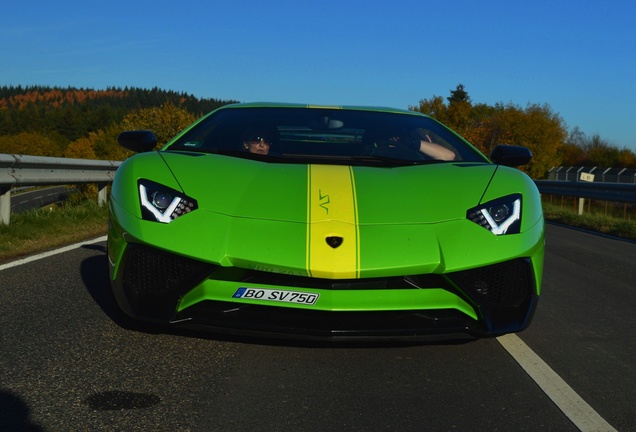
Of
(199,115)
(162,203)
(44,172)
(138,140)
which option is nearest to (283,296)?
(162,203)

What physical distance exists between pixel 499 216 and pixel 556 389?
33.2 inches

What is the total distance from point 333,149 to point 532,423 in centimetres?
238

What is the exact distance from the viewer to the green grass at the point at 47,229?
7504 mm

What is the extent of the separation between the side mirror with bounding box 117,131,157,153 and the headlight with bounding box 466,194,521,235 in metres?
2.03

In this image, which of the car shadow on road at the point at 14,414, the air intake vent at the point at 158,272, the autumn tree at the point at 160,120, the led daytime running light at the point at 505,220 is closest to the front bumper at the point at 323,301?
the air intake vent at the point at 158,272

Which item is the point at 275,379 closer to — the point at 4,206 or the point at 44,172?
the point at 4,206

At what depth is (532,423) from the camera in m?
2.95

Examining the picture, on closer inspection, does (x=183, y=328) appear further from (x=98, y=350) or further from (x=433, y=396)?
(x=433, y=396)

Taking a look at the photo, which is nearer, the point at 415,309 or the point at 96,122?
the point at 415,309

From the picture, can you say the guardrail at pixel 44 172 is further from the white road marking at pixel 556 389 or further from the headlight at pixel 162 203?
the white road marking at pixel 556 389

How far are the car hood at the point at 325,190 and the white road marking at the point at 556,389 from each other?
81cm

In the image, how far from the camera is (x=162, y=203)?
3.68 metres

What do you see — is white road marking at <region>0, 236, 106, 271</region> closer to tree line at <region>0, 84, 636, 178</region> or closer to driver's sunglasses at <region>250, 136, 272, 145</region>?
driver's sunglasses at <region>250, 136, 272, 145</region>

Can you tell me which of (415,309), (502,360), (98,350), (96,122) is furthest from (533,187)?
(96,122)
